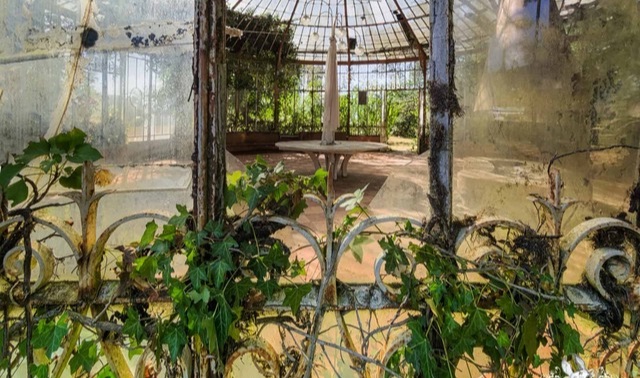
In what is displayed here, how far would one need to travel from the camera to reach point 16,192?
40.8 inches

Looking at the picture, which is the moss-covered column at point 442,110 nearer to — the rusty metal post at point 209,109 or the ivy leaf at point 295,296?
the ivy leaf at point 295,296

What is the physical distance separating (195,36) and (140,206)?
2.30ft

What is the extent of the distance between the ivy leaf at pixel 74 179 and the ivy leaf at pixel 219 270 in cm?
44

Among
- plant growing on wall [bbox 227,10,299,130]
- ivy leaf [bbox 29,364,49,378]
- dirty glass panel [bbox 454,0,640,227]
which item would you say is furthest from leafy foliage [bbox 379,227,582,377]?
plant growing on wall [bbox 227,10,299,130]

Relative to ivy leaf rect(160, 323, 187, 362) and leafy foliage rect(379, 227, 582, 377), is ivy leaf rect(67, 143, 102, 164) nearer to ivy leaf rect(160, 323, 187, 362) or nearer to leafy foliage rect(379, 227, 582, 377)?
ivy leaf rect(160, 323, 187, 362)

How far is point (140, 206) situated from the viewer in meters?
1.42

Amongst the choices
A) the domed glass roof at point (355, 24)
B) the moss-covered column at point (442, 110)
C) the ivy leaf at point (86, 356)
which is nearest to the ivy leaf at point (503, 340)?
the moss-covered column at point (442, 110)

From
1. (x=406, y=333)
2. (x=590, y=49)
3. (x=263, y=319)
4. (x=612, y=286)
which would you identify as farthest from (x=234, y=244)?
(x=590, y=49)

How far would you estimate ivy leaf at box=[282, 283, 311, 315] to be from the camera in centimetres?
98

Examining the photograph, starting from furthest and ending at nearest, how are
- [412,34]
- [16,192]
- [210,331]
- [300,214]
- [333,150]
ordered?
[412,34] → [333,150] → [300,214] → [16,192] → [210,331]

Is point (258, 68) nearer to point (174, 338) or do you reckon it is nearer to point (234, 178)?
point (234, 178)

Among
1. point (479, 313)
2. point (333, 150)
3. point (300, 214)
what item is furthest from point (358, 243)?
point (333, 150)

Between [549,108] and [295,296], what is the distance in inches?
44.1

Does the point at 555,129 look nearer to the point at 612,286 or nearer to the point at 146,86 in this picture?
the point at 612,286
